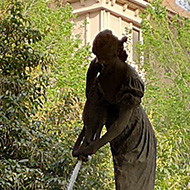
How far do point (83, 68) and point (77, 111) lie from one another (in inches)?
161

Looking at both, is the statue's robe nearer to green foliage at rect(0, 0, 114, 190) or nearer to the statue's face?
the statue's face

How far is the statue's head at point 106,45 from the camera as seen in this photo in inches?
130

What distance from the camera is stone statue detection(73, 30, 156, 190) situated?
3.35 meters

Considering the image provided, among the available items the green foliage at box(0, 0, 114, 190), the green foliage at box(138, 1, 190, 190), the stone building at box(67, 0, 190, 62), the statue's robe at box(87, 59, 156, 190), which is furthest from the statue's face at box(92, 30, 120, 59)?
the stone building at box(67, 0, 190, 62)

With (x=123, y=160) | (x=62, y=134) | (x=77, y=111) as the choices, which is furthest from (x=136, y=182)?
(x=77, y=111)

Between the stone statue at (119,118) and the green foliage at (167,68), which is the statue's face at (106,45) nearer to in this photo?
the stone statue at (119,118)

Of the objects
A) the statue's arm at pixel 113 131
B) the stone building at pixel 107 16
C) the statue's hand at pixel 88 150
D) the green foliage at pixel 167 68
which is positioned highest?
the stone building at pixel 107 16

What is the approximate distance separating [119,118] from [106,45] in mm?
386

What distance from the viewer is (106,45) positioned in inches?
131

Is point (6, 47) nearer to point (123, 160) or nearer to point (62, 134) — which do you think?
point (62, 134)

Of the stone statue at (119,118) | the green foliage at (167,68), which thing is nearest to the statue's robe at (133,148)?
the stone statue at (119,118)

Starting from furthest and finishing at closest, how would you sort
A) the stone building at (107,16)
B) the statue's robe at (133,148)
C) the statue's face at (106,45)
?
1. the stone building at (107,16)
2. the statue's robe at (133,148)
3. the statue's face at (106,45)

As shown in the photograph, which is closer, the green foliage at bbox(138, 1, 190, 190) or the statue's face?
the statue's face

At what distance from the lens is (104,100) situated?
350 centimetres
